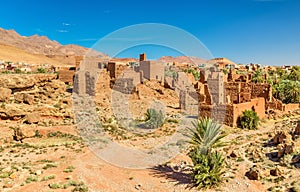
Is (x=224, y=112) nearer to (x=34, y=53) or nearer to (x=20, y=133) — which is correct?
(x=20, y=133)

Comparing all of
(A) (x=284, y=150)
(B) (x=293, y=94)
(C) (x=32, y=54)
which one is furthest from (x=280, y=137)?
(C) (x=32, y=54)

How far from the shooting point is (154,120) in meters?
16.5

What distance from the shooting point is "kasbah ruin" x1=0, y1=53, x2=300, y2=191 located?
311 inches

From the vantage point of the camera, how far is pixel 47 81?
21047 millimetres

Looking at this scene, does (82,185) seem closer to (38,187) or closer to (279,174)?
(38,187)

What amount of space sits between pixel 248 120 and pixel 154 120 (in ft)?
18.5

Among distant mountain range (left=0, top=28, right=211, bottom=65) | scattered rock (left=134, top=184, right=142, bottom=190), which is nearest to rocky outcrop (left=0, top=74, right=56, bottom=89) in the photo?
distant mountain range (left=0, top=28, right=211, bottom=65)

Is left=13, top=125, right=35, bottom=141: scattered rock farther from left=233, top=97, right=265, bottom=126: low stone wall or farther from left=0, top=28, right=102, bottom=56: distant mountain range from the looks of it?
left=0, top=28, right=102, bottom=56: distant mountain range

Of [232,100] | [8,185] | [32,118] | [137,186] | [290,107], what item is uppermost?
[232,100]

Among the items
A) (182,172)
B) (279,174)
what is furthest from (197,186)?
(279,174)

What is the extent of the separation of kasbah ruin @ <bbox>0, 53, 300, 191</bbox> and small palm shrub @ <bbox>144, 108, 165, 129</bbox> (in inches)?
17.2

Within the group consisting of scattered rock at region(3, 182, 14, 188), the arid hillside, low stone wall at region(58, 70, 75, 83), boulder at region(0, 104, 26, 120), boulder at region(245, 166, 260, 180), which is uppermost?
the arid hillside

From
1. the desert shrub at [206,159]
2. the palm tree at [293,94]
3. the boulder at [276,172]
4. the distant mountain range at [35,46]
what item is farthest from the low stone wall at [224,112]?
the distant mountain range at [35,46]

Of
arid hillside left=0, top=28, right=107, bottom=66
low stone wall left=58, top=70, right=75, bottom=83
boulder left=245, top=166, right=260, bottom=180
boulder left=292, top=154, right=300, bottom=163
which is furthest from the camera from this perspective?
arid hillside left=0, top=28, right=107, bottom=66
